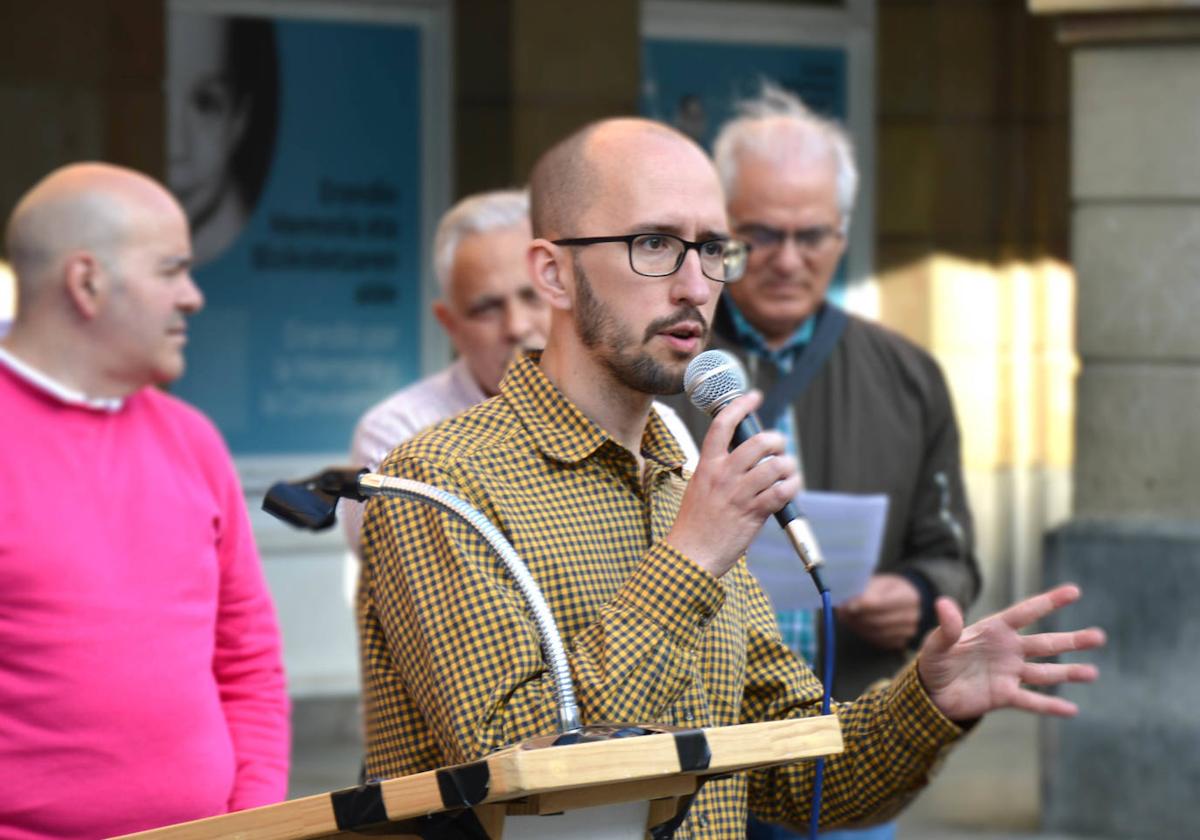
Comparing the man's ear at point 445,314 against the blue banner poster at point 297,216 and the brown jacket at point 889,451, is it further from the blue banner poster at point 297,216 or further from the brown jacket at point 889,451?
the blue banner poster at point 297,216

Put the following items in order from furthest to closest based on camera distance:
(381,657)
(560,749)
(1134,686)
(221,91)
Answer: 1. (221,91)
2. (1134,686)
3. (381,657)
4. (560,749)

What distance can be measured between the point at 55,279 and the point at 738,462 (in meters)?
1.72

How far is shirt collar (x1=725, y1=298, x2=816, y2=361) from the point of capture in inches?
172

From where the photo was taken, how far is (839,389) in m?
4.33

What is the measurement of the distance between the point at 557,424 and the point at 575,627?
31cm

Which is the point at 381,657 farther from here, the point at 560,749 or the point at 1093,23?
the point at 1093,23

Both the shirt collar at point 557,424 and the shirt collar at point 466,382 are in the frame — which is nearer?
the shirt collar at point 557,424

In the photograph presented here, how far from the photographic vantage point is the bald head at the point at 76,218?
3.66 metres

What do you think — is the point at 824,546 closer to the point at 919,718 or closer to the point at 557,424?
the point at 919,718

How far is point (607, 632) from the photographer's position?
96.3 inches

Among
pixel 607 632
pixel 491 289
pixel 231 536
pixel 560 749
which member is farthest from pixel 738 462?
pixel 491 289

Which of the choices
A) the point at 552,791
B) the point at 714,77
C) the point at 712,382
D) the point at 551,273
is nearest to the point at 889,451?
the point at 551,273

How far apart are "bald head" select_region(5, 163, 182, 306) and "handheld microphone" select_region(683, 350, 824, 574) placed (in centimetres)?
144

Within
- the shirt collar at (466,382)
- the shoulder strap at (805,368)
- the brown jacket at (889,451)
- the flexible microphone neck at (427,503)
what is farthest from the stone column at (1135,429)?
the flexible microphone neck at (427,503)
